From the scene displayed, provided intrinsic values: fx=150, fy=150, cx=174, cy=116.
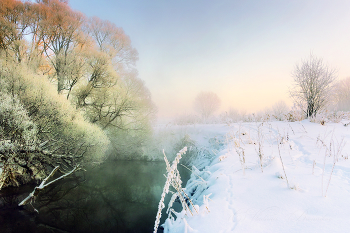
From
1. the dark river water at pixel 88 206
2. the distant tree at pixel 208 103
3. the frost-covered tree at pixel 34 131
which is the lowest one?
the dark river water at pixel 88 206

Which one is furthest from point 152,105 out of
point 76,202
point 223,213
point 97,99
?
→ point 223,213

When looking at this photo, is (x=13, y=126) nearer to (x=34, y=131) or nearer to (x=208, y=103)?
(x=34, y=131)

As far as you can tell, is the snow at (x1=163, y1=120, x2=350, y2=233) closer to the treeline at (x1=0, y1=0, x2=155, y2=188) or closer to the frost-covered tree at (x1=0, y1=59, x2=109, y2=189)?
the frost-covered tree at (x1=0, y1=59, x2=109, y2=189)

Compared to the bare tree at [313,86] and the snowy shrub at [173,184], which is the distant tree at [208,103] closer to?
the bare tree at [313,86]

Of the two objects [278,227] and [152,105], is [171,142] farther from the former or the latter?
[278,227]

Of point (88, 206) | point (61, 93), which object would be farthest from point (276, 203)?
point (61, 93)

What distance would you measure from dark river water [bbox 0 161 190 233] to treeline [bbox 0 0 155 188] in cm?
113

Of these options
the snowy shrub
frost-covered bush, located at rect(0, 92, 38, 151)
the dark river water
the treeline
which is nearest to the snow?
the snowy shrub

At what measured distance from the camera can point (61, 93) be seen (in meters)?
8.63

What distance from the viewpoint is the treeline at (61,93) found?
565cm

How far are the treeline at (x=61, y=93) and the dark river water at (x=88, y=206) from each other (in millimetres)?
1133

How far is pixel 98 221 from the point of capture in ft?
13.5

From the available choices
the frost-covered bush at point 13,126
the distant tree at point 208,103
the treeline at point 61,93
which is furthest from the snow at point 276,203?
the distant tree at point 208,103

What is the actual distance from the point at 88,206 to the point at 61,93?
6.83m
